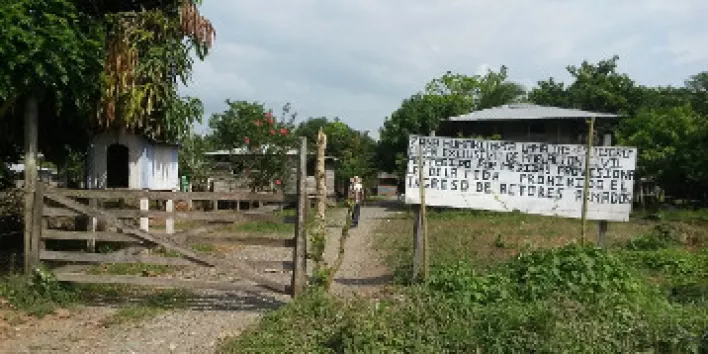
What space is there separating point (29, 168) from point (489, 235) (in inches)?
430

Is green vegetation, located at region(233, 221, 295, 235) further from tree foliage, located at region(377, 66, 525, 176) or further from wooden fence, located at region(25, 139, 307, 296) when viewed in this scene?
tree foliage, located at region(377, 66, 525, 176)

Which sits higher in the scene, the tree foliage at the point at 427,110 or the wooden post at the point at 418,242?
the tree foliage at the point at 427,110

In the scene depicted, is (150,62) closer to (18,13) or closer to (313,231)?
(18,13)

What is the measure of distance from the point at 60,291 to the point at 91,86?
3191 mm

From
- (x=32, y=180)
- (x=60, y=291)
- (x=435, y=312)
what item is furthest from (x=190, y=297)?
(x=435, y=312)

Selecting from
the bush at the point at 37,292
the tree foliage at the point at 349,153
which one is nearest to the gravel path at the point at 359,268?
the bush at the point at 37,292

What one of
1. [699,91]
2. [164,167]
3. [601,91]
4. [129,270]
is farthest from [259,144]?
[699,91]

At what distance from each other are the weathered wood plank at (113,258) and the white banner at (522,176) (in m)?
3.66

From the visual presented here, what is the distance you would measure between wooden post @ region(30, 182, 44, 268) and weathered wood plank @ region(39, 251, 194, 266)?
9cm

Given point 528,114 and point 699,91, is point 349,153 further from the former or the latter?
point 699,91

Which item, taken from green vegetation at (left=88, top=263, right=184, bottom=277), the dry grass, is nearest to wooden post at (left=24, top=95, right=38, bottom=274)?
green vegetation at (left=88, top=263, right=184, bottom=277)

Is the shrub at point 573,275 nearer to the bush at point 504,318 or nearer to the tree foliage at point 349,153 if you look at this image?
the bush at point 504,318

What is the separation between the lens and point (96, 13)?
10828mm

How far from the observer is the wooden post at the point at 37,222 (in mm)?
8305
